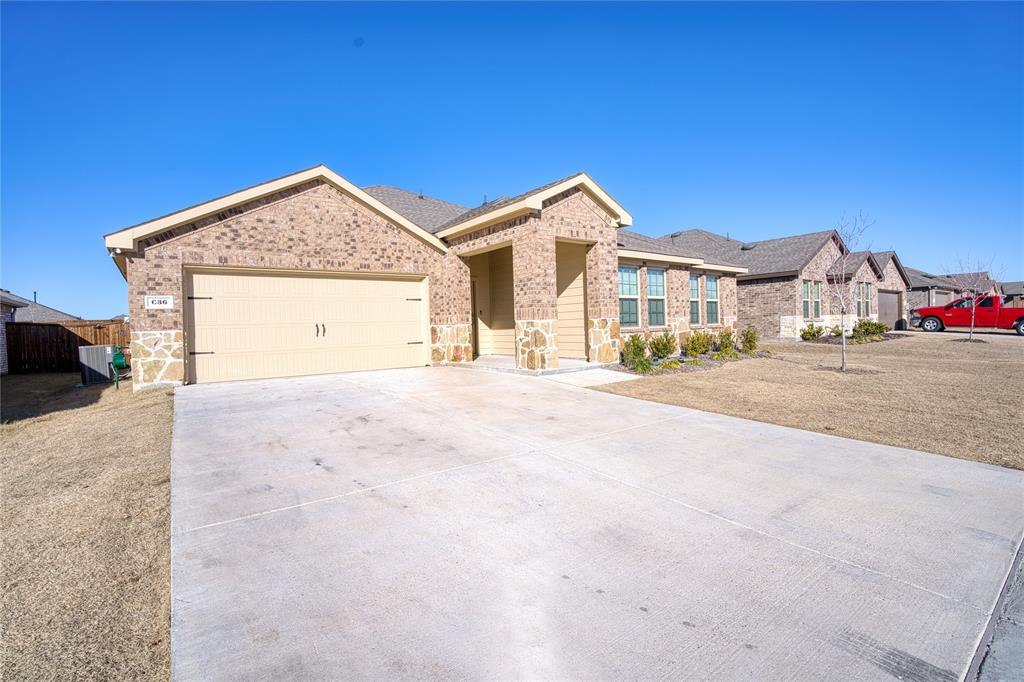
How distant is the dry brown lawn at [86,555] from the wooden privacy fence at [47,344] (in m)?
15.4

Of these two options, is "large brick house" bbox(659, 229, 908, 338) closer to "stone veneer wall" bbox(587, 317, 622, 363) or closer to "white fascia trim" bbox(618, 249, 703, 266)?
"white fascia trim" bbox(618, 249, 703, 266)

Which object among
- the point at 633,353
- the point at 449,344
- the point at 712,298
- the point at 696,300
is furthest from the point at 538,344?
the point at 712,298

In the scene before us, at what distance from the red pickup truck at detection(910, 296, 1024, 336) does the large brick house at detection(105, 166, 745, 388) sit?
69.9ft

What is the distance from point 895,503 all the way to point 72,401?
13.9m

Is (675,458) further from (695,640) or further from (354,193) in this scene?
(354,193)

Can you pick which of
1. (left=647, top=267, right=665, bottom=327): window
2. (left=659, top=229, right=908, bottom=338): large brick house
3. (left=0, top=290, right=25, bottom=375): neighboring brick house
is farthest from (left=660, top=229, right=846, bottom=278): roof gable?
(left=0, top=290, right=25, bottom=375): neighboring brick house

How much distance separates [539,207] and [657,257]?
18.8 ft

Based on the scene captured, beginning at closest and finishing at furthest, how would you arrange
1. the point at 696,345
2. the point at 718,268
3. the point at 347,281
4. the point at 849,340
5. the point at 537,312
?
the point at 537,312
the point at 347,281
the point at 696,345
the point at 718,268
the point at 849,340

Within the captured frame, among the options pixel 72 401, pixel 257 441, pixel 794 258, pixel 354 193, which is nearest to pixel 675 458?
pixel 257 441

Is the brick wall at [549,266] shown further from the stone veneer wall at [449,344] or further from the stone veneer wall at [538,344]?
the stone veneer wall at [449,344]

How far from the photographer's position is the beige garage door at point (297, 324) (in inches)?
408

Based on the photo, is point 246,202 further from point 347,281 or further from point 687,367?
point 687,367

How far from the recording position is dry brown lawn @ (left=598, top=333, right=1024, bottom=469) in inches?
233

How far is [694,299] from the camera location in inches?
690
